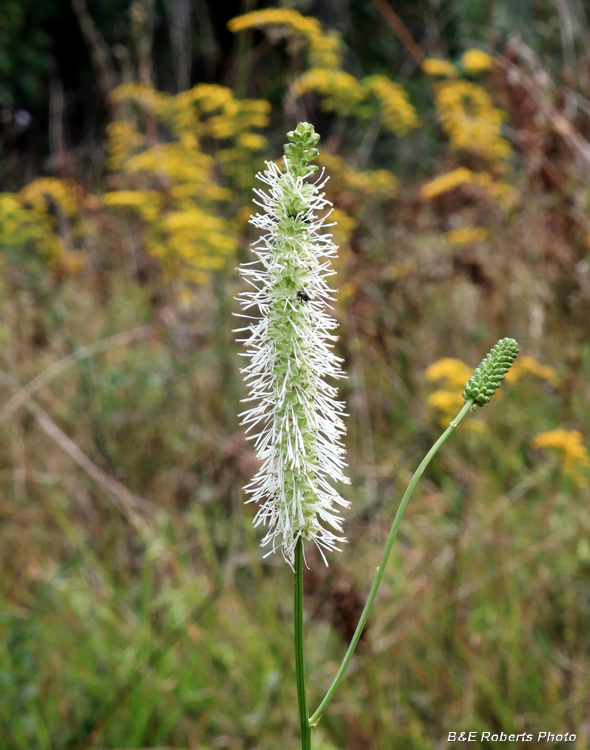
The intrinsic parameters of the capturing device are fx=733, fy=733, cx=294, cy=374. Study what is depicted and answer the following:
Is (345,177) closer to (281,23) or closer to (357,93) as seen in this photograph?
(281,23)

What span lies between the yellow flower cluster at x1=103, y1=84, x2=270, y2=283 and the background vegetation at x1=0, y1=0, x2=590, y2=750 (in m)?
0.07

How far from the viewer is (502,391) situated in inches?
171

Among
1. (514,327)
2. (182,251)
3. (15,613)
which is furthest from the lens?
(182,251)

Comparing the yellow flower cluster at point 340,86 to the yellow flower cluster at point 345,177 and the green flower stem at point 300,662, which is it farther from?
the green flower stem at point 300,662

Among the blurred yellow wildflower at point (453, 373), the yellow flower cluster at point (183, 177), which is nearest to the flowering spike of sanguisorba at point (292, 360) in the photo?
the blurred yellow wildflower at point (453, 373)

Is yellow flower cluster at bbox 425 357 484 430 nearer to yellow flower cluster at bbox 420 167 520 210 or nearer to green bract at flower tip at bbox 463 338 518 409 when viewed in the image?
yellow flower cluster at bbox 420 167 520 210

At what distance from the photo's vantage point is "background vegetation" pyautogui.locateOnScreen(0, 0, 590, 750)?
119 inches

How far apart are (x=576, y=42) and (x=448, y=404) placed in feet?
14.8

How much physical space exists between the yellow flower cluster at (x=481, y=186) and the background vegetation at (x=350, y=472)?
4 cm

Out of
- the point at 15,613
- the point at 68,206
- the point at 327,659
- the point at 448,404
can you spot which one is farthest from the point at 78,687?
the point at 68,206

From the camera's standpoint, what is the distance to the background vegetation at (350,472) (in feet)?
9.88

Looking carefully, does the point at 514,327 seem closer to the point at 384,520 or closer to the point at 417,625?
the point at 384,520

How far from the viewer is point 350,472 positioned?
4.17 m

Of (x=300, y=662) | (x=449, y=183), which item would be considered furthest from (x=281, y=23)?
(x=300, y=662)
